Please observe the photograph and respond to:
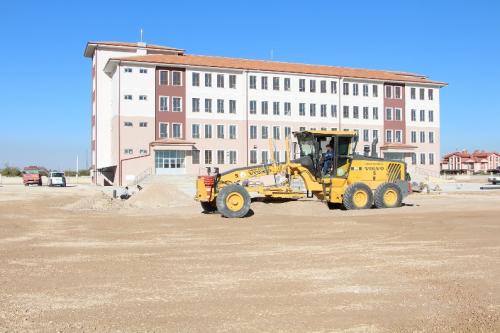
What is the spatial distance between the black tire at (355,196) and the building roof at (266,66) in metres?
41.0

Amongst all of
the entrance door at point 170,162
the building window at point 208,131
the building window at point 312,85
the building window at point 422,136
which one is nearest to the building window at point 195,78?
the building window at point 208,131

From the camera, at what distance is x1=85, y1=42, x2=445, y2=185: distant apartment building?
57.4 metres

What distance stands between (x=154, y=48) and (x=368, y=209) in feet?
167

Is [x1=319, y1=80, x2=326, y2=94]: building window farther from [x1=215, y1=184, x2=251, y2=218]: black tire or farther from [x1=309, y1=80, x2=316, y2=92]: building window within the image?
[x1=215, y1=184, x2=251, y2=218]: black tire

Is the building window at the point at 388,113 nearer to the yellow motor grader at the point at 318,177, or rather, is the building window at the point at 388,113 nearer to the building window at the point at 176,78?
the building window at the point at 176,78

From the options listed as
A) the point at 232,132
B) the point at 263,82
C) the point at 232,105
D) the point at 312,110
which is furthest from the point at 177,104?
the point at 312,110

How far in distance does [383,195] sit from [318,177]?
2903 millimetres

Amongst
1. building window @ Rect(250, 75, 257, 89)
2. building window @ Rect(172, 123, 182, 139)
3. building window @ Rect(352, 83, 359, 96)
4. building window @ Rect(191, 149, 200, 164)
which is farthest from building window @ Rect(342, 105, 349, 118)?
building window @ Rect(172, 123, 182, 139)

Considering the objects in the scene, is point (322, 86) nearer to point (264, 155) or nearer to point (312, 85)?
point (312, 85)

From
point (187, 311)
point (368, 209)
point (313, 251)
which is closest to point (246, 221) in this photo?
point (368, 209)

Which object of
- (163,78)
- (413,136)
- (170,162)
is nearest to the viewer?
(170,162)

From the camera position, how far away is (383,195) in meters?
21.6

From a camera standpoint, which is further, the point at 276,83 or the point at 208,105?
the point at 276,83

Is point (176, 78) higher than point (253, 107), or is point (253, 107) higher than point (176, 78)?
point (176, 78)
